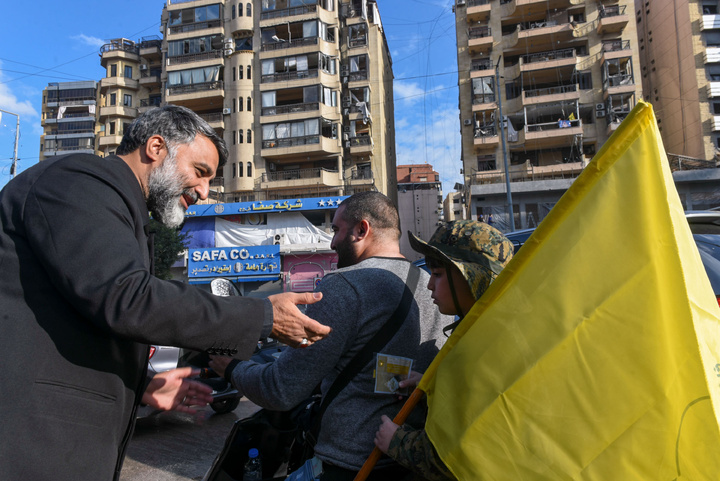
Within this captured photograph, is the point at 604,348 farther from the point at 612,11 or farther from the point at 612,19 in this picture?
the point at 612,11

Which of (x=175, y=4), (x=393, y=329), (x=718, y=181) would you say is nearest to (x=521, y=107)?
(x=718, y=181)

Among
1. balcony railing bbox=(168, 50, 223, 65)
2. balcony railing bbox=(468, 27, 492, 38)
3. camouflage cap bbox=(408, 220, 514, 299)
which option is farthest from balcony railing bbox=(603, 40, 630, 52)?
camouflage cap bbox=(408, 220, 514, 299)

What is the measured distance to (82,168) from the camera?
4.43 ft

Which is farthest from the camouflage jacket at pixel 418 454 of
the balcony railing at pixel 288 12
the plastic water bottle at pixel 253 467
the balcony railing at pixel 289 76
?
the balcony railing at pixel 288 12

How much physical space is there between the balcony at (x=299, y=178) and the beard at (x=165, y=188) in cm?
2969

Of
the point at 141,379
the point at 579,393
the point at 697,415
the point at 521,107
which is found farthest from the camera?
the point at 521,107

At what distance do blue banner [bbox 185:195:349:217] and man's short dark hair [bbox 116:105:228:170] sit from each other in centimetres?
2677

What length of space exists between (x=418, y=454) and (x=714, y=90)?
3738 centimetres

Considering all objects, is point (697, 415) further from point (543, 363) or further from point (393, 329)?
point (393, 329)

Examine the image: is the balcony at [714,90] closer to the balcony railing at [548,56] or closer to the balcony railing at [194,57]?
the balcony railing at [548,56]

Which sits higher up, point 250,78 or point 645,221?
point 250,78

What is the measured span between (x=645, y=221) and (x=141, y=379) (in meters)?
1.64

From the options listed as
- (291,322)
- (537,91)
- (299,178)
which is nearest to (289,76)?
(299,178)

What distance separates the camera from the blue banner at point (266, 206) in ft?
95.7
